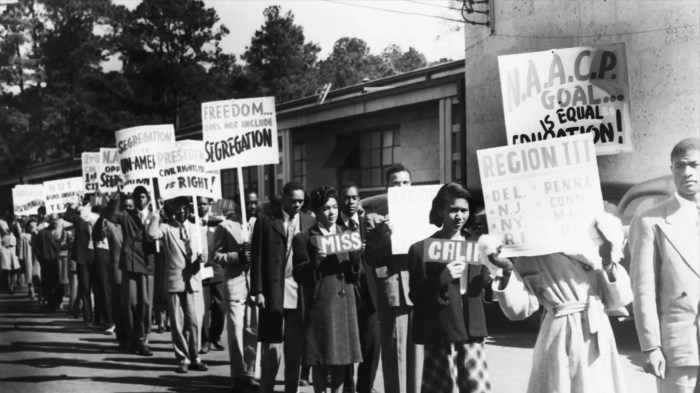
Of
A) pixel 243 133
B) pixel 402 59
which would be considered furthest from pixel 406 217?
pixel 402 59

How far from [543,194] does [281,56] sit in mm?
48015

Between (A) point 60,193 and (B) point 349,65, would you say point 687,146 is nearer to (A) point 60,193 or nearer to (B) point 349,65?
(A) point 60,193

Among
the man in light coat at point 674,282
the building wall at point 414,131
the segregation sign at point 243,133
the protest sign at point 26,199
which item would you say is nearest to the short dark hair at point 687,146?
the man in light coat at point 674,282

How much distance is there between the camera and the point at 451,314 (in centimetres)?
600

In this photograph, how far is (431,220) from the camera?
6.20 metres

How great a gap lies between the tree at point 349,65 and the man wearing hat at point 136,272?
4608 centimetres

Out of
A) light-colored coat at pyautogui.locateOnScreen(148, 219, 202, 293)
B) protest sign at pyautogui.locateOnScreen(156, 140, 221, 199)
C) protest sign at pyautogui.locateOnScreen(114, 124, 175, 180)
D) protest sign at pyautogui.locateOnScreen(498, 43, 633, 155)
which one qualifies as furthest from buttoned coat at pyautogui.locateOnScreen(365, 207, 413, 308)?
protest sign at pyautogui.locateOnScreen(114, 124, 175, 180)

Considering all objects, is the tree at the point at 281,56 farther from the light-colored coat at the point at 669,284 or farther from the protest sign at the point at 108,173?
the light-colored coat at the point at 669,284

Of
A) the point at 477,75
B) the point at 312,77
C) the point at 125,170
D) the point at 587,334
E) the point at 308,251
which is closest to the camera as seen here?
the point at 587,334

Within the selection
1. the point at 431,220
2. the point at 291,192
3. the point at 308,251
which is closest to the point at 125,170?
the point at 291,192

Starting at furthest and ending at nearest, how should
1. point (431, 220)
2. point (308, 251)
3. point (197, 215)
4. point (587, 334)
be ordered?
point (197, 215)
point (308, 251)
point (431, 220)
point (587, 334)

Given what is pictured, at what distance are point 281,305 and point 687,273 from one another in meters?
3.90

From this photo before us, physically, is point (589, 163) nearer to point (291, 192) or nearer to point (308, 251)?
point (308, 251)

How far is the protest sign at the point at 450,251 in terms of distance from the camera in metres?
5.74
